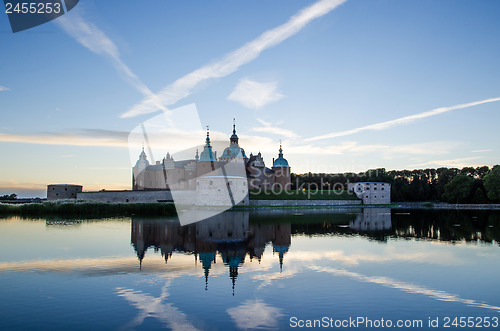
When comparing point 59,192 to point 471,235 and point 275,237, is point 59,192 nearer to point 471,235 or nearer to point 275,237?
point 275,237

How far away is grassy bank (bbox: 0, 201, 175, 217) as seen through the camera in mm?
37375

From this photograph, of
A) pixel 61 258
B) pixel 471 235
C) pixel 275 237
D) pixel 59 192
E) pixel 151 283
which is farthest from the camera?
pixel 59 192

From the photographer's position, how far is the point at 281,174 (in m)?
62.4

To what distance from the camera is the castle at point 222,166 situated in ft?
192

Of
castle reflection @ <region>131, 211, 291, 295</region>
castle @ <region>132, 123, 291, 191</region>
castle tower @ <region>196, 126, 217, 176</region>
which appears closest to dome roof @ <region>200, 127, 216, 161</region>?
castle tower @ <region>196, 126, 217, 176</region>

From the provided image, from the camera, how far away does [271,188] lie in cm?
6119

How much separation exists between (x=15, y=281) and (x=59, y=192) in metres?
53.9

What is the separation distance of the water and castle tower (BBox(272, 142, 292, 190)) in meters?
43.3

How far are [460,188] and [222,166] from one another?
38.6 meters

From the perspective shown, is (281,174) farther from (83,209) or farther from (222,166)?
(83,209)

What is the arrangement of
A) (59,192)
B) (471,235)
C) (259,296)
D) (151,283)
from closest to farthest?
(259,296) → (151,283) → (471,235) → (59,192)

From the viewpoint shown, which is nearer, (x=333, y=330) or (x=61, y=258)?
(x=333, y=330)

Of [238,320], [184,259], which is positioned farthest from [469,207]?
[238,320]

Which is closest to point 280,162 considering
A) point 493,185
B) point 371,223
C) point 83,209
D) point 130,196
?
point 130,196
